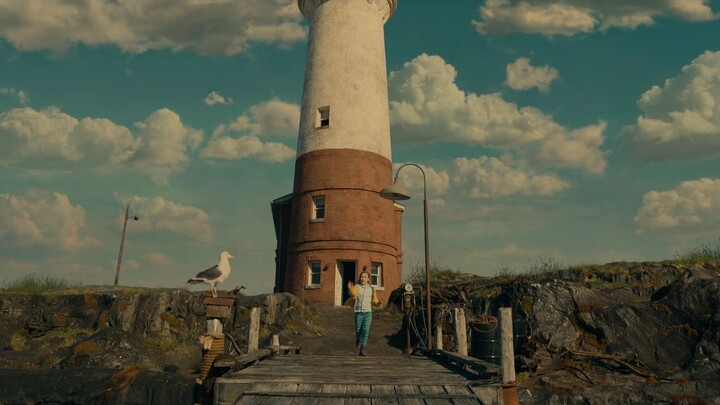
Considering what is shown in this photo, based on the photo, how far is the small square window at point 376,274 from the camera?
29781 millimetres

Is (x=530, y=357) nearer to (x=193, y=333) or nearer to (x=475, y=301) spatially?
(x=475, y=301)

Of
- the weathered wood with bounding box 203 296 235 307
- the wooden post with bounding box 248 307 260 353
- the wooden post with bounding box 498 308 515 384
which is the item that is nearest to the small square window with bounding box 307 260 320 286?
the wooden post with bounding box 248 307 260 353

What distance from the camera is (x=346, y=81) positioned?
30.6 m

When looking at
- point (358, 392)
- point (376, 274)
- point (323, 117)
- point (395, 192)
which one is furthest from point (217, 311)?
point (323, 117)

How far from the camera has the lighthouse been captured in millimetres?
29234

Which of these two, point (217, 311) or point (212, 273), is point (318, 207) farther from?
point (217, 311)

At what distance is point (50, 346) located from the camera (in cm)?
2455

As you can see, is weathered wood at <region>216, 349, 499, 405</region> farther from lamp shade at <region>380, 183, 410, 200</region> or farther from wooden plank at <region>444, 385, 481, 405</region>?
lamp shade at <region>380, 183, 410, 200</region>

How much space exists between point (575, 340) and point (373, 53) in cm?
1881

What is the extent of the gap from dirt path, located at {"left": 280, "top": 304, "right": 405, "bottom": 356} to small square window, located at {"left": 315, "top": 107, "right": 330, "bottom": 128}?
→ 31.2 feet

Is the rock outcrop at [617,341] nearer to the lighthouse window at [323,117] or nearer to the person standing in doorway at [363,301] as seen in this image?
the person standing in doorway at [363,301]

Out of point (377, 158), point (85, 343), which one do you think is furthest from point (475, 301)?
point (85, 343)

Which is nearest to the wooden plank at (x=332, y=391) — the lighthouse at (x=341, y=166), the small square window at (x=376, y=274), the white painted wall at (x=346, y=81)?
the lighthouse at (x=341, y=166)

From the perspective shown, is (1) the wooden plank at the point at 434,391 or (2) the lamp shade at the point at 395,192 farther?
(2) the lamp shade at the point at 395,192
